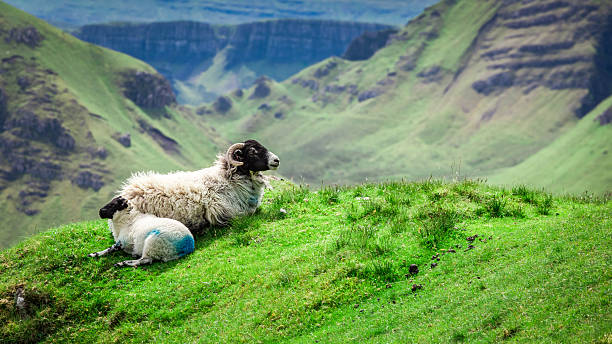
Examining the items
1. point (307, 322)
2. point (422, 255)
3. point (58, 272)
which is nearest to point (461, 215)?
point (422, 255)

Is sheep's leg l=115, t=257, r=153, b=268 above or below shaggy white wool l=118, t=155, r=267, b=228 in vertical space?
below

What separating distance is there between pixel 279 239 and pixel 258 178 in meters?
2.92

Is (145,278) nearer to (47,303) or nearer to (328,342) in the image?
(47,303)

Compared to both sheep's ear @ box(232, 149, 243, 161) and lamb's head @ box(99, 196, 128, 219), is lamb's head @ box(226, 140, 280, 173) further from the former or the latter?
lamb's head @ box(99, 196, 128, 219)

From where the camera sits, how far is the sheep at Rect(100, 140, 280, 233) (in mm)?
13773

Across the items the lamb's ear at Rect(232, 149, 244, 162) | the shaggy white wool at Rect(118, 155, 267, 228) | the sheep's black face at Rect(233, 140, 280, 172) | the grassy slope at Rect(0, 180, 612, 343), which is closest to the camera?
the grassy slope at Rect(0, 180, 612, 343)

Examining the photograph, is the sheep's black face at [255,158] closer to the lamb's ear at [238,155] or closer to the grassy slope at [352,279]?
the lamb's ear at [238,155]

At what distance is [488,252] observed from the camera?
33.3ft

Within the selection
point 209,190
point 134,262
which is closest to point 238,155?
point 209,190

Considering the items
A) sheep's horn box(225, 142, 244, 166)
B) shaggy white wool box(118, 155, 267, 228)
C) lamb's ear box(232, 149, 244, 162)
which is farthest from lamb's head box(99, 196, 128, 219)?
lamb's ear box(232, 149, 244, 162)

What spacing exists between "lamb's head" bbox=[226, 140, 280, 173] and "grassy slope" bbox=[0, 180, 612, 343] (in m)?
1.44

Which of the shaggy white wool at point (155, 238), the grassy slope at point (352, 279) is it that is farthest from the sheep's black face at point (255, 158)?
the shaggy white wool at point (155, 238)

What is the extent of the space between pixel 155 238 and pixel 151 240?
0.11 meters

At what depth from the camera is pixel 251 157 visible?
587 inches
